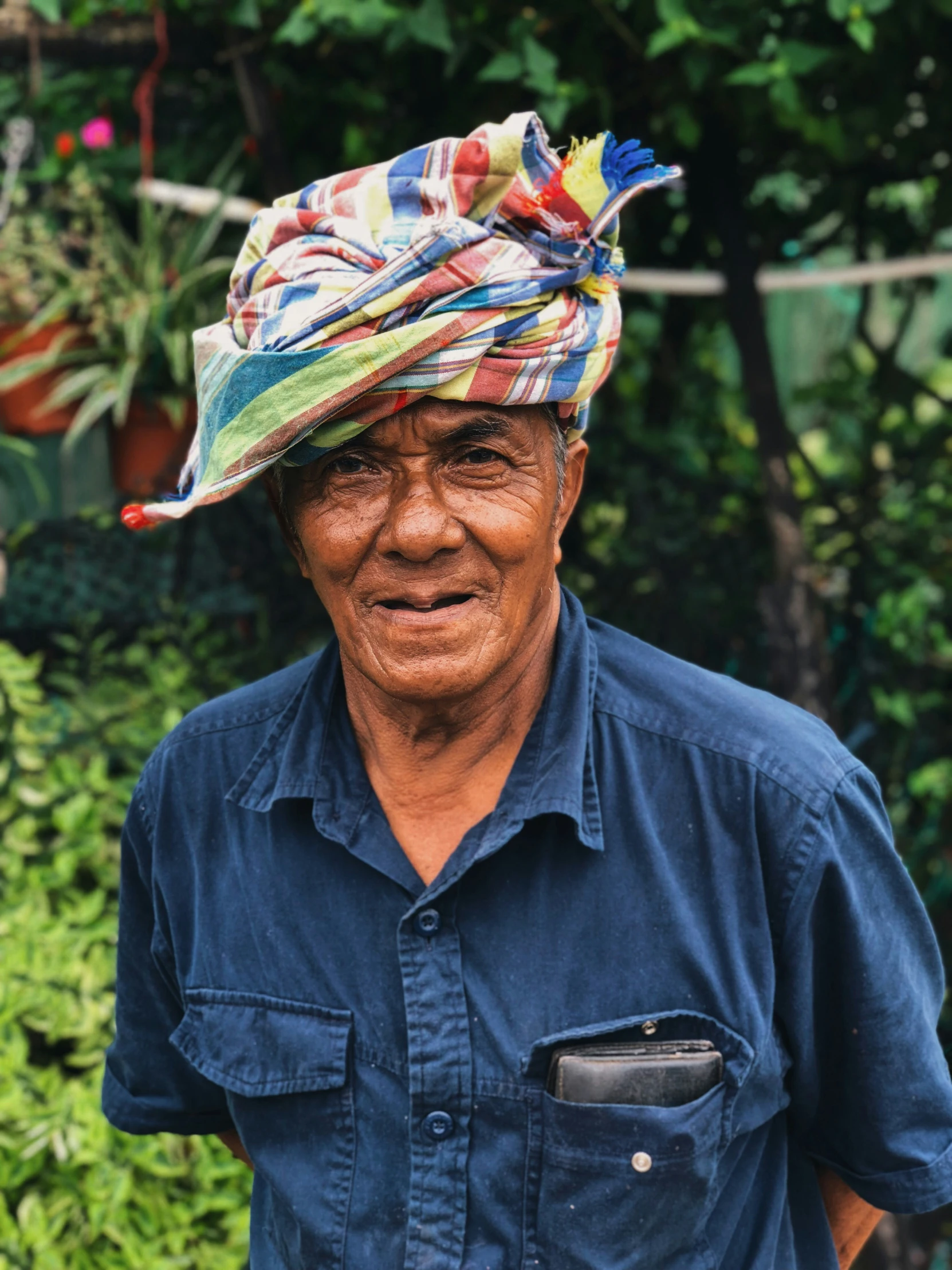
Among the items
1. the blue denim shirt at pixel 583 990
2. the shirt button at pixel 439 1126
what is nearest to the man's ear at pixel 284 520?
the blue denim shirt at pixel 583 990

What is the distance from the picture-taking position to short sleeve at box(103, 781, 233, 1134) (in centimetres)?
184

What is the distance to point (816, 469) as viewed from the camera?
3.73 m

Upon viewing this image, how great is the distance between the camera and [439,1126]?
151 cm

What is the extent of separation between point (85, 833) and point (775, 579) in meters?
1.94

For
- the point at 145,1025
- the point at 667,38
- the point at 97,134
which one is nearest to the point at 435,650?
the point at 145,1025

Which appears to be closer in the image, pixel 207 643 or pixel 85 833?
pixel 85 833

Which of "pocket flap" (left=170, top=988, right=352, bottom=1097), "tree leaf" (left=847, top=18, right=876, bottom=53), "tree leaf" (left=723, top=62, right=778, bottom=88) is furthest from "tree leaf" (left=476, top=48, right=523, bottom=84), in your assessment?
"pocket flap" (left=170, top=988, right=352, bottom=1097)

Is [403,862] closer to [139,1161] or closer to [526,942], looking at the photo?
[526,942]

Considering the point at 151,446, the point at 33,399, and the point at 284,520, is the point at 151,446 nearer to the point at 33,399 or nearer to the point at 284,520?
the point at 33,399

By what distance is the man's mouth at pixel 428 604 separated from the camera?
153cm

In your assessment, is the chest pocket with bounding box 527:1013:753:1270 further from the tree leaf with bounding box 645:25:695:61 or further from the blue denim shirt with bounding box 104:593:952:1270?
the tree leaf with bounding box 645:25:695:61

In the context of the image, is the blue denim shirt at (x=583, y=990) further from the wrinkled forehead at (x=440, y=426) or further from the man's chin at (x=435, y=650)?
the wrinkled forehead at (x=440, y=426)

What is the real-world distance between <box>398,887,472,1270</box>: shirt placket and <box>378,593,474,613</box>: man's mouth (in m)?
0.34

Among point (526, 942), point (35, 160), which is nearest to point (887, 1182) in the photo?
point (526, 942)
